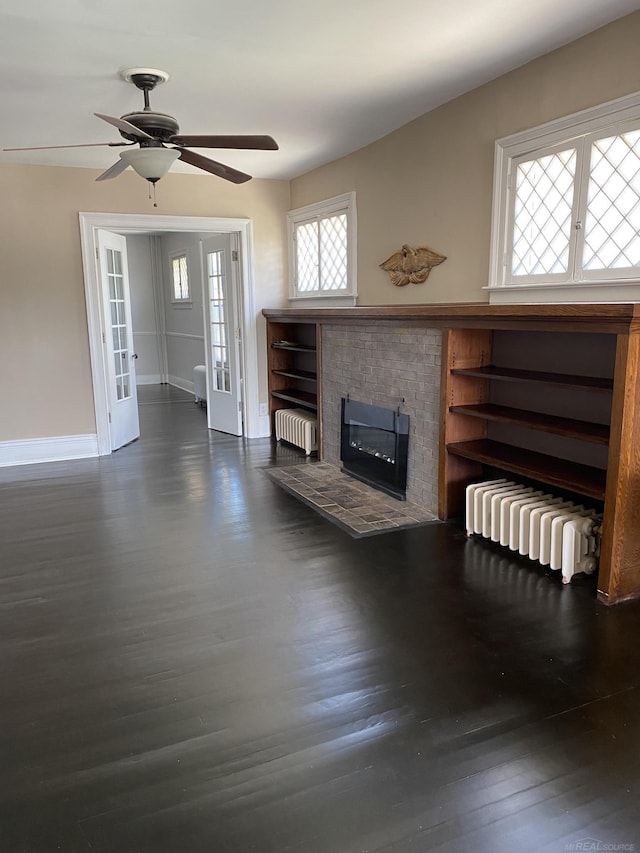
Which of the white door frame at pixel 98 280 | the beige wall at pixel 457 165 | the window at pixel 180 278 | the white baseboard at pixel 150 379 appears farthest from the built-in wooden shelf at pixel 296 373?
the white baseboard at pixel 150 379

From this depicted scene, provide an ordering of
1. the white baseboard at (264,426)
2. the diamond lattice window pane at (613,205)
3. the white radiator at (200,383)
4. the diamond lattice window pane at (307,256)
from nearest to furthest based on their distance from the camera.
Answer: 1. the diamond lattice window pane at (613,205)
2. the diamond lattice window pane at (307,256)
3. the white baseboard at (264,426)
4. the white radiator at (200,383)

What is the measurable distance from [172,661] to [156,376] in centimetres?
933

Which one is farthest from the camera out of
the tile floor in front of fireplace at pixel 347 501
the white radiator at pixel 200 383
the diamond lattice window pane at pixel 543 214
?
the white radiator at pixel 200 383

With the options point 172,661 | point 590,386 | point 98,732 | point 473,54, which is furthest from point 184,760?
point 473,54

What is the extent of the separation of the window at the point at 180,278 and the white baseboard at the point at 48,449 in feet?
14.7

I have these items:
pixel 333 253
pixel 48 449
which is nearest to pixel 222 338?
pixel 333 253

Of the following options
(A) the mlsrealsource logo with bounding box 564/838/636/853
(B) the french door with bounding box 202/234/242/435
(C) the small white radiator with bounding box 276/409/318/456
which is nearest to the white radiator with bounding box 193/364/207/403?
(B) the french door with bounding box 202/234/242/435

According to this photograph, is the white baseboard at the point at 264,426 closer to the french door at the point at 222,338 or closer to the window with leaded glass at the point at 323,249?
the french door at the point at 222,338

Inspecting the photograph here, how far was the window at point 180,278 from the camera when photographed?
32.0 feet

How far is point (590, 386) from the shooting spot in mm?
2830

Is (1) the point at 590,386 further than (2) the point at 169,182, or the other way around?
(2) the point at 169,182

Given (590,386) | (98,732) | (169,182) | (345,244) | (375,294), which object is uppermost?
(169,182)

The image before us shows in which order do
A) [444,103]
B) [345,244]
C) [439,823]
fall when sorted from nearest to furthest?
[439,823], [444,103], [345,244]

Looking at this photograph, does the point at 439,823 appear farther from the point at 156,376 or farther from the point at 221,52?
the point at 156,376
